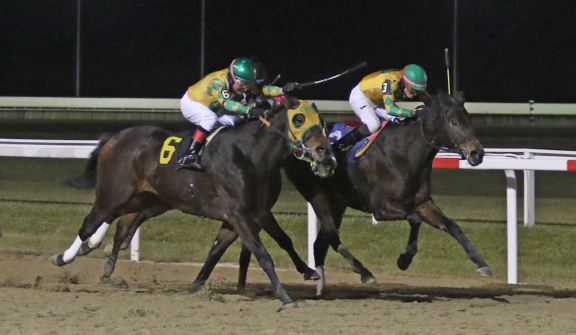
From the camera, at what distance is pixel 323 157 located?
457cm

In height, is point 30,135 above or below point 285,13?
below

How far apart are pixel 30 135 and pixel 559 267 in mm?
12055

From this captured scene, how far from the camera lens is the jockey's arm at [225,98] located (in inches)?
192

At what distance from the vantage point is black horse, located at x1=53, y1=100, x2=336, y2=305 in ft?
15.3

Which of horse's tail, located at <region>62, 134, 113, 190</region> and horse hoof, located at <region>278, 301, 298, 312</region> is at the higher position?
horse's tail, located at <region>62, 134, 113, 190</region>

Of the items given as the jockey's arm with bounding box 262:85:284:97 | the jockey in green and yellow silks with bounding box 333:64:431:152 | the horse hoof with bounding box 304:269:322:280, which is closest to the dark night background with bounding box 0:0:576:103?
the jockey in green and yellow silks with bounding box 333:64:431:152

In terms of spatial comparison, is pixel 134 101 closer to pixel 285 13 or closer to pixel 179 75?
pixel 179 75

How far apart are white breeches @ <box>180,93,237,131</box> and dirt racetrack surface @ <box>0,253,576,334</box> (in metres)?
1.02

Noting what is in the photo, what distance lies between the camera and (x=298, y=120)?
4.64 m

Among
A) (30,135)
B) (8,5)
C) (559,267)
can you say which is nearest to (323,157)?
(559,267)

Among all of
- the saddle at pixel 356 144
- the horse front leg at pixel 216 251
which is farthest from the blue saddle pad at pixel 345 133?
the horse front leg at pixel 216 251

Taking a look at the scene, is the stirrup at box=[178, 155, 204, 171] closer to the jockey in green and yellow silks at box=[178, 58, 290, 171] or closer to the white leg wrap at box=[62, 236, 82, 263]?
the jockey in green and yellow silks at box=[178, 58, 290, 171]

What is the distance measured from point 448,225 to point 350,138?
0.90 metres

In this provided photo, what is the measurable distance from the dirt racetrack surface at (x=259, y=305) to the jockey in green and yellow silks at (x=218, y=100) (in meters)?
0.91
